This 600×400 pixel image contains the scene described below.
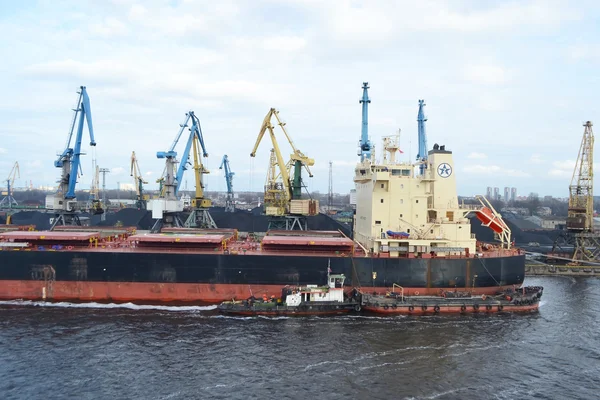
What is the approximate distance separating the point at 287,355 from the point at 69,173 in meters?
37.7

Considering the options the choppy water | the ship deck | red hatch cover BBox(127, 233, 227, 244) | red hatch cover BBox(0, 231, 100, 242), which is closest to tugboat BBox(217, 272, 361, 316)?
the choppy water

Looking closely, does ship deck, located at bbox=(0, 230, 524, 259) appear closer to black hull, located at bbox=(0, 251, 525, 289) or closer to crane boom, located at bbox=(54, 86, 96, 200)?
black hull, located at bbox=(0, 251, 525, 289)

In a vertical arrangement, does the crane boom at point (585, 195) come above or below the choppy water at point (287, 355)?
above

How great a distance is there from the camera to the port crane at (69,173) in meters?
47.2

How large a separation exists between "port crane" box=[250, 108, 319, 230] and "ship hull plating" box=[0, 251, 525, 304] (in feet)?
47.1

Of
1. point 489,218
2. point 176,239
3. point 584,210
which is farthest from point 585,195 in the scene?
point 176,239

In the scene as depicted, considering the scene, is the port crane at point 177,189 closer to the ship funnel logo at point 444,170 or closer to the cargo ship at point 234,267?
the cargo ship at point 234,267

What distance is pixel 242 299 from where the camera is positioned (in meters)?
32.2

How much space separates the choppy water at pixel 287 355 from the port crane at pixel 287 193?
18.2 metres

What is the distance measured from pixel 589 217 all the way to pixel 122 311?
172 feet

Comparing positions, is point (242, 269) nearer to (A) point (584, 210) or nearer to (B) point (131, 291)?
(B) point (131, 291)

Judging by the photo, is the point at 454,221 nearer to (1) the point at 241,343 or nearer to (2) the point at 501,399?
(2) the point at 501,399

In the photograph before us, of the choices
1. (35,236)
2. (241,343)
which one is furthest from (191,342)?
(35,236)

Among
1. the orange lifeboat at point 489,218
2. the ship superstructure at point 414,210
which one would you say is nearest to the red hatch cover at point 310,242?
the ship superstructure at point 414,210
